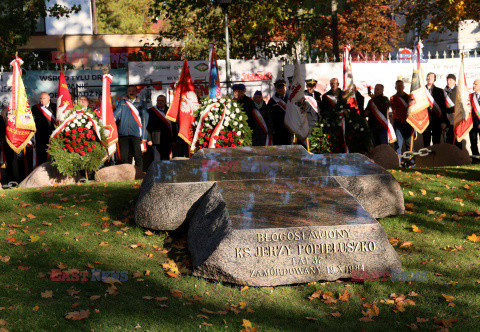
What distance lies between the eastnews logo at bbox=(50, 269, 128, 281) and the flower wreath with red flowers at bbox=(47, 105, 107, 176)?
205 inches

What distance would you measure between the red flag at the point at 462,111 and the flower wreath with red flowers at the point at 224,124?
16.1ft

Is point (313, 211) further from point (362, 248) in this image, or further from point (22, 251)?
point (22, 251)

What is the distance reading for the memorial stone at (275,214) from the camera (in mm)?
6469

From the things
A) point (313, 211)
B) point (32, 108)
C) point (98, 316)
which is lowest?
point (98, 316)

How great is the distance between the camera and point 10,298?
5984mm

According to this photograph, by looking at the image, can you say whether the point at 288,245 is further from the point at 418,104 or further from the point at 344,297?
the point at 418,104

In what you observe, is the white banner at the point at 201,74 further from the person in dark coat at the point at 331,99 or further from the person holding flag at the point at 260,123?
the person in dark coat at the point at 331,99

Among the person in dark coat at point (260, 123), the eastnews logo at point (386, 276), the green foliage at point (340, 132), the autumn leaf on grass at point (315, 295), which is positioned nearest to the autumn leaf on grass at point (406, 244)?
the eastnews logo at point (386, 276)

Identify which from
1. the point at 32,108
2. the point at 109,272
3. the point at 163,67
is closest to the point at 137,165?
the point at 32,108

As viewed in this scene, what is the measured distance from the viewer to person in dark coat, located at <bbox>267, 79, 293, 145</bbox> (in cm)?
1345

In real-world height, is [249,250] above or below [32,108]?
below

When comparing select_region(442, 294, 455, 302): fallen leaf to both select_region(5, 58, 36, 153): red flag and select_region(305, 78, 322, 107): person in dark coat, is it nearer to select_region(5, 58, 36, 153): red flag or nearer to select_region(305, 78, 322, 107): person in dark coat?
select_region(305, 78, 322, 107): person in dark coat

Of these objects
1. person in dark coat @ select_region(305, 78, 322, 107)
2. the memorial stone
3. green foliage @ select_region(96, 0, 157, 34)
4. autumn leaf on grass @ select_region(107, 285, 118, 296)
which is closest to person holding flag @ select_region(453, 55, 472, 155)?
person in dark coat @ select_region(305, 78, 322, 107)

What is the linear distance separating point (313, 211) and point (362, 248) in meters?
0.67
